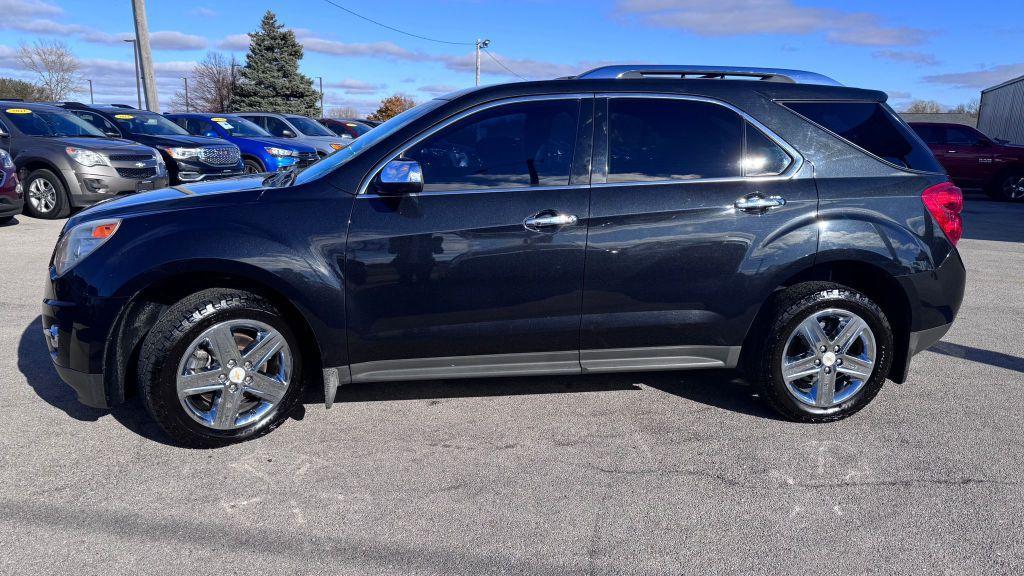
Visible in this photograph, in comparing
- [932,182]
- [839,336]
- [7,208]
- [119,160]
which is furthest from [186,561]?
[119,160]

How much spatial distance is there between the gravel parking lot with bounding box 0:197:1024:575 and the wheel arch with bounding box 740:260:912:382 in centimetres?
37

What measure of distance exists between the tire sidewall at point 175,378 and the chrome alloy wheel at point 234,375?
2 cm

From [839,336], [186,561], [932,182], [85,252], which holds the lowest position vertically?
[186,561]

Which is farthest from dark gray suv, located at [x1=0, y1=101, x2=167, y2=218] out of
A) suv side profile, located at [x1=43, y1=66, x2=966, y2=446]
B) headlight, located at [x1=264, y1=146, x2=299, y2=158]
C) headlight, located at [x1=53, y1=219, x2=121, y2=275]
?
suv side profile, located at [x1=43, y1=66, x2=966, y2=446]

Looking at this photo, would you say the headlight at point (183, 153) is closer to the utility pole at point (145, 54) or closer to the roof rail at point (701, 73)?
the utility pole at point (145, 54)

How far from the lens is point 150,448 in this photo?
3615mm

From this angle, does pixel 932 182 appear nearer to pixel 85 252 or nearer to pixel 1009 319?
pixel 1009 319

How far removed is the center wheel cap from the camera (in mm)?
3575

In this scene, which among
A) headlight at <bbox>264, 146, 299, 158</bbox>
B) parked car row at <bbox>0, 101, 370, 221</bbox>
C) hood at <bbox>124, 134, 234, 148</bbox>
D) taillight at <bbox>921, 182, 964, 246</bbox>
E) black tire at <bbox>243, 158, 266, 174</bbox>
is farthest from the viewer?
black tire at <bbox>243, 158, 266, 174</bbox>

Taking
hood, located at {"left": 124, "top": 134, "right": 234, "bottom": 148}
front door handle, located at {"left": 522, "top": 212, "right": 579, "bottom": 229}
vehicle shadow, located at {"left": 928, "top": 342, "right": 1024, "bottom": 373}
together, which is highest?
hood, located at {"left": 124, "top": 134, "right": 234, "bottom": 148}

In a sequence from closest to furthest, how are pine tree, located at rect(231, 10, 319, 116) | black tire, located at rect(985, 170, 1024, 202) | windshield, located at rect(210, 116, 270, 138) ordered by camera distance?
windshield, located at rect(210, 116, 270, 138)
black tire, located at rect(985, 170, 1024, 202)
pine tree, located at rect(231, 10, 319, 116)

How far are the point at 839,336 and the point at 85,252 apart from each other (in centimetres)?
384

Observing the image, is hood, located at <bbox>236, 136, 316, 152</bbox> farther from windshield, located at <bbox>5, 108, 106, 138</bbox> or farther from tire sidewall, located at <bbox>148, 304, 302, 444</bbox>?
tire sidewall, located at <bbox>148, 304, 302, 444</bbox>

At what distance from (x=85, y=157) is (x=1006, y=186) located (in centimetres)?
1885
